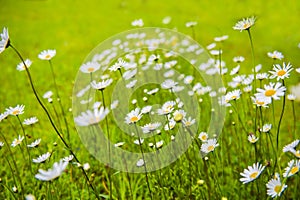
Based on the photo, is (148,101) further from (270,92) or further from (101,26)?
(101,26)

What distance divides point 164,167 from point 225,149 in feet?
1.36

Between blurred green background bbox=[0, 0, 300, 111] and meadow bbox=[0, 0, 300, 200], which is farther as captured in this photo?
blurred green background bbox=[0, 0, 300, 111]

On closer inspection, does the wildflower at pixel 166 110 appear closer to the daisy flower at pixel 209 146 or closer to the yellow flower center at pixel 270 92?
the daisy flower at pixel 209 146

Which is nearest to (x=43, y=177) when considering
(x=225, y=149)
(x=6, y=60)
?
(x=225, y=149)

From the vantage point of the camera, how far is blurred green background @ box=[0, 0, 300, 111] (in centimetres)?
335

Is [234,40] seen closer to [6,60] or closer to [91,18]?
[91,18]

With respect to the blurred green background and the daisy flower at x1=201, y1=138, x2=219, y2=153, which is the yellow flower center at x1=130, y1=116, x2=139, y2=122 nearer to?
the daisy flower at x1=201, y1=138, x2=219, y2=153

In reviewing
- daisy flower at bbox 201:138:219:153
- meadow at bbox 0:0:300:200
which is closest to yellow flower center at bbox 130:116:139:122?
meadow at bbox 0:0:300:200

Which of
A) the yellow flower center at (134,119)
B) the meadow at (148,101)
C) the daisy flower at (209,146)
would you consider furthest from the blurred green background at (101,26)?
the daisy flower at (209,146)

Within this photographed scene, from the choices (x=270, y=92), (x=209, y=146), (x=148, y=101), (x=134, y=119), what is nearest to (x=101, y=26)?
(x=148, y=101)

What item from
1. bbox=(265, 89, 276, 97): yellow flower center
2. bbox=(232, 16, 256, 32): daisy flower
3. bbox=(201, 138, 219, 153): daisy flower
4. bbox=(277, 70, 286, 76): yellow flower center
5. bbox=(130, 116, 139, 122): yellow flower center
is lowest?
bbox=(201, 138, 219, 153): daisy flower

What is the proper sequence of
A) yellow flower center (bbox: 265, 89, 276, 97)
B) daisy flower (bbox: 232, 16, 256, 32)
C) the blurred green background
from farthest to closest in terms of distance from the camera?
the blurred green background, daisy flower (bbox: 232, 16, 256, 32), yellow flower center (bbox: 265, 89, 276, 97)

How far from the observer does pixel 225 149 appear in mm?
1772

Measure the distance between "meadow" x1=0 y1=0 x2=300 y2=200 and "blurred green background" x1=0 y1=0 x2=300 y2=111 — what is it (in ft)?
0.07
